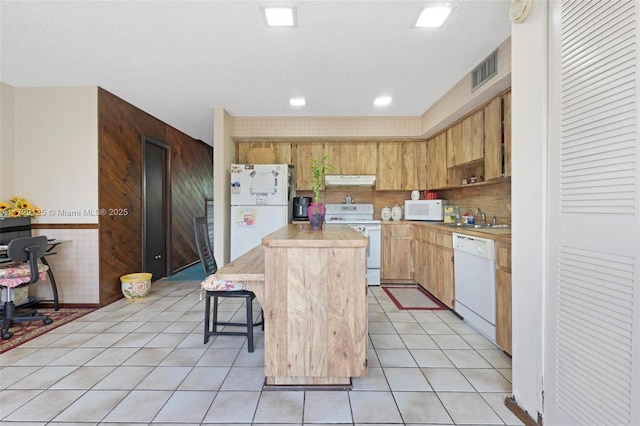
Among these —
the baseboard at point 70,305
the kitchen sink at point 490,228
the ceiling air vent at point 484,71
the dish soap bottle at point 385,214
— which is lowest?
the baseboard at point 70,305

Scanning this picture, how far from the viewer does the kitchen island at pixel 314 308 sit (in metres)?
1.70

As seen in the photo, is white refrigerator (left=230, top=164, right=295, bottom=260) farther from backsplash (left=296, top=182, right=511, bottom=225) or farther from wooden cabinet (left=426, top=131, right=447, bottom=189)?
wooden cabinet (left=426, top=131, right=447, bottom=189)

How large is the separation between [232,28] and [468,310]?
3.11 meters

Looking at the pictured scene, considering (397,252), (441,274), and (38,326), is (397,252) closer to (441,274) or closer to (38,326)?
(441,274)

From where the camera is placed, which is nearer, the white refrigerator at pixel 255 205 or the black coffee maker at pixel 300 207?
the white refrigerator at pixel 255 205

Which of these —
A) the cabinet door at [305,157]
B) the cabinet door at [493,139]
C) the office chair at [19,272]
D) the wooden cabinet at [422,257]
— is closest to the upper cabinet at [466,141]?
the cabinet door at [493,139]

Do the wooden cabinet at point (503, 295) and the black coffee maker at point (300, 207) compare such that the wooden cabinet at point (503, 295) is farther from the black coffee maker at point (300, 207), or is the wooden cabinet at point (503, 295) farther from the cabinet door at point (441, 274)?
the black coffee maker at point (300, 207)

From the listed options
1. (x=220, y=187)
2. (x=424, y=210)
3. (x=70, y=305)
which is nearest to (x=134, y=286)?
(x=70, y=305)

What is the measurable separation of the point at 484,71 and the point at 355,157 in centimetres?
210

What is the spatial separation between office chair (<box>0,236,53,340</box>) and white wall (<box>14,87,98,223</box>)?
67 centimetres

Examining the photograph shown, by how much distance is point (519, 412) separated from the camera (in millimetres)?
1535

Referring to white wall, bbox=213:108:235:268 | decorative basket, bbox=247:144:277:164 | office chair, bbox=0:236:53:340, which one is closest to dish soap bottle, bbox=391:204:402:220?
decorative basket, bbox=247:144:277:164

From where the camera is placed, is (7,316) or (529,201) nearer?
(529,201)

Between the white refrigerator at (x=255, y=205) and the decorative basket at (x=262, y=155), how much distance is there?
517 millimetres
